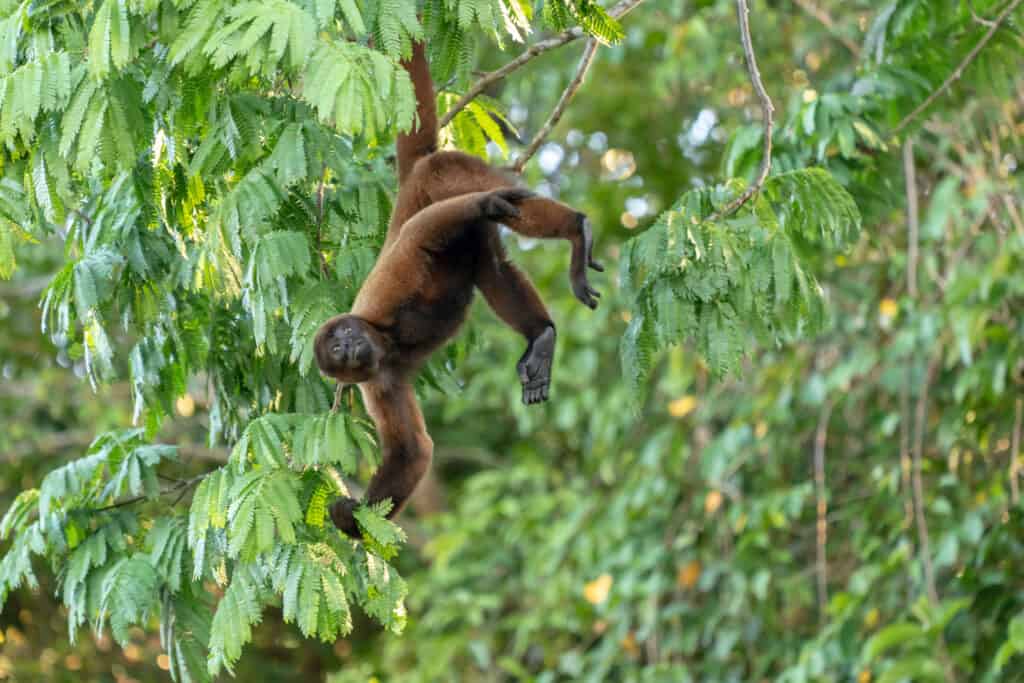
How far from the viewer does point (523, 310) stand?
4336 mm

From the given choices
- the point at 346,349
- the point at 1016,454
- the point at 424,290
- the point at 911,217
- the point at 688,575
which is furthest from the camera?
the point at 688,575

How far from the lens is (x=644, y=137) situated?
10.6 meters

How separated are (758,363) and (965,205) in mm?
2110

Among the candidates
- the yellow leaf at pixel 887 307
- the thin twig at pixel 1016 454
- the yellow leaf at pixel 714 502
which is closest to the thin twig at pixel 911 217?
the yellow leaf at pixel 887 307

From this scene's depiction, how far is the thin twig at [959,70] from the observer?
554cm

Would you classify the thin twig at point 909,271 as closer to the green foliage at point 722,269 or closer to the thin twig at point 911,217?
the thin twig at point 911,217

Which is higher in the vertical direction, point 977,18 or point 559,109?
point 977,18

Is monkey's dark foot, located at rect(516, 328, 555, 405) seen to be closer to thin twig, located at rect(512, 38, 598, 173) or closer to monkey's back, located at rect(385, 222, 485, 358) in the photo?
monkey's back, located at rect(385, 222, 485, 358)

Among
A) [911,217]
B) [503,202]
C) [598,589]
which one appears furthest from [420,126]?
[598,589]

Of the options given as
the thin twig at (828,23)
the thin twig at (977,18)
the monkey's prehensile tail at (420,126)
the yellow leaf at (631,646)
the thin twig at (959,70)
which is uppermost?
the thin twig at (828,23)

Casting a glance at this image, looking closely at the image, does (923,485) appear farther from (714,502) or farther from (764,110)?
(764,110)

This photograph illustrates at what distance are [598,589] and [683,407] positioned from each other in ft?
4.57

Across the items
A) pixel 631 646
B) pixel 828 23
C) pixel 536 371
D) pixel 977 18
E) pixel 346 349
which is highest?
pixel 828 23

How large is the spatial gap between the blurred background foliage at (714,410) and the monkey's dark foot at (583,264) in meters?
0.56
